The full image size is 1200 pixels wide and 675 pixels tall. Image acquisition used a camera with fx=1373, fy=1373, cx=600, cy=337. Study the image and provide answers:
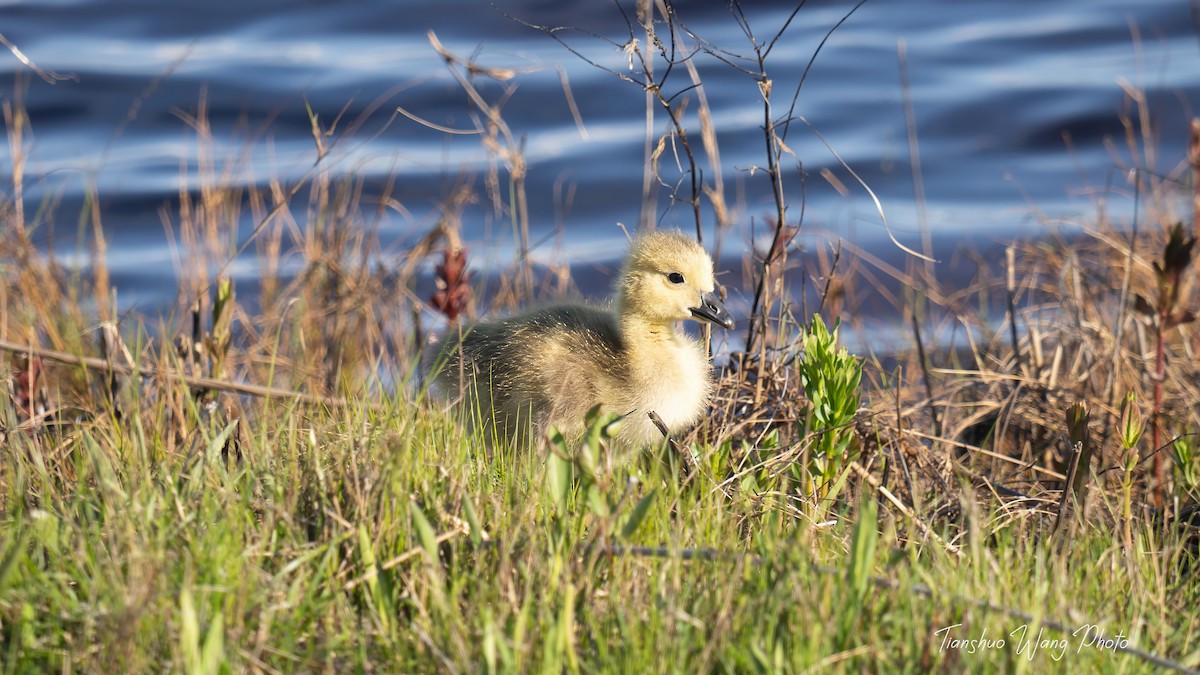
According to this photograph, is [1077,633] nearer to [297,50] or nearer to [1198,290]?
[1198,290]

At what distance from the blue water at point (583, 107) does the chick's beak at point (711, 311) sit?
3.46 m

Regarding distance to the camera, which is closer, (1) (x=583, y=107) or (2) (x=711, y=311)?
(2) (x=711, y=311)

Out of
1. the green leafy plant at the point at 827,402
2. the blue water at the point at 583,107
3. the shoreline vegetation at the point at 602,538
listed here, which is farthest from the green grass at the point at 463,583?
the blue water at the point at 583,107

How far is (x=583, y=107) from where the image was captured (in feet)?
33.3

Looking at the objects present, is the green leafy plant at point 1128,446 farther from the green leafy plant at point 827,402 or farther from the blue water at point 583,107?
the blue water at point 583,107

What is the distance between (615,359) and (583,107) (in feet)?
21.1

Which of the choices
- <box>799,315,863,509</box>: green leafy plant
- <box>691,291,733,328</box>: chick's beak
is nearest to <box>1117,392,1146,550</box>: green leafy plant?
<box>799,315,863,509</box>: green leafy plant

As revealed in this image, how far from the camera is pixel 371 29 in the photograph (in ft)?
36.1

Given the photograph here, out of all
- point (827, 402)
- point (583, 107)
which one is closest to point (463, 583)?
point (827, 402)

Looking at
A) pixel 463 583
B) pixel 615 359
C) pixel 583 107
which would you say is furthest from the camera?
pixel 583 107

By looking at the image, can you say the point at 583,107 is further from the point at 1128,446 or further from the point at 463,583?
the point at 463,583

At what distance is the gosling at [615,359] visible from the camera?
3854mm

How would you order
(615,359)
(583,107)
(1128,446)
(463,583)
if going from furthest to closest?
(583,107) → (615,359) → (1128,446) → (463,583)

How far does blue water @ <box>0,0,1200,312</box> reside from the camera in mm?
8531
